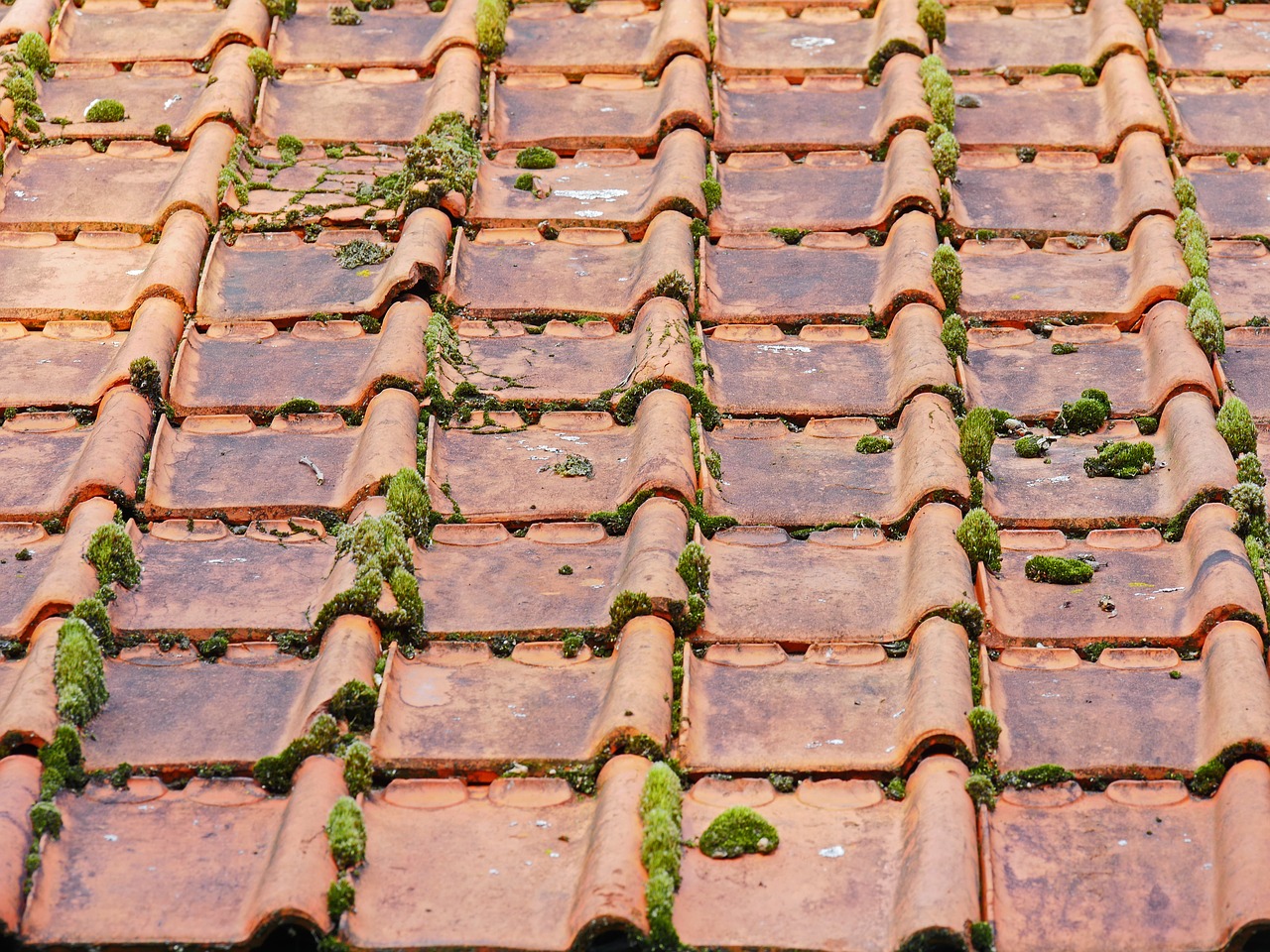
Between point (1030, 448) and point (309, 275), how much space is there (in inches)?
119

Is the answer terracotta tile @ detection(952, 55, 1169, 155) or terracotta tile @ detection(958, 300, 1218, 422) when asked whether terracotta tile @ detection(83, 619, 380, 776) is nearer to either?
terracotta tile @ detection(958, 300, 1218, 422)

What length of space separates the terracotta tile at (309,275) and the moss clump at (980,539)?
2442 mm

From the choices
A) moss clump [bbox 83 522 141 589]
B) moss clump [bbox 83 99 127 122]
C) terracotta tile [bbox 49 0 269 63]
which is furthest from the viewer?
terracotta tile [bbox 49 0 269 63]

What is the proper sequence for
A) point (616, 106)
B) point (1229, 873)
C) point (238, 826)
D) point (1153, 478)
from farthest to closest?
1. point (616, 106)
2. point (1153, 478)
3. point (238, 826)
4. point (1229, 873)

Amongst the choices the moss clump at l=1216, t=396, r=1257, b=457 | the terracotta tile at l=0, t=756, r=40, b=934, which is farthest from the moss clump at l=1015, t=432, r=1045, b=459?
the terracotta tile at l=0, t=756, r=40, b=934

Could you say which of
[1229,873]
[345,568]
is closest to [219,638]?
[345,568]

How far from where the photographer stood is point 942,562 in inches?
197

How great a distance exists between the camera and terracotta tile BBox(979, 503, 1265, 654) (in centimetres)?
490

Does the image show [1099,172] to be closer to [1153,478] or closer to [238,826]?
[1153,478]

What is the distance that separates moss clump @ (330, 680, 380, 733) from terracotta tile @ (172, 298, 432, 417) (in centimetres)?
151

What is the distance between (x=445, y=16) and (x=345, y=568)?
403cm

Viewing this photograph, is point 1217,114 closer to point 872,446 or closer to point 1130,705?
point 872,446

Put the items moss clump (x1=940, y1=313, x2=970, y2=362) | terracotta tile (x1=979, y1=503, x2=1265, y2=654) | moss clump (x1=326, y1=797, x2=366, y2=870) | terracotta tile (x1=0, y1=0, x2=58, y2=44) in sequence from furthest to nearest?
terracotta tile (x1=0, y1=0, x2=58, y2=44) → moss clump (x1=940, y1=313, x2=970, y2=362) → terracotta tile (x1=979, y1=503, x2=1265, y2=654) → moss clump (x1=326, y1=797, x2=366, y2=870)

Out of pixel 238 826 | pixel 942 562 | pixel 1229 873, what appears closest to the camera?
pixel 1229 873
